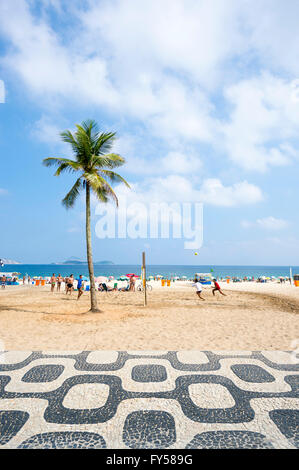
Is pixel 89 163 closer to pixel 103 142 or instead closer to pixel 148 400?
pixel 103 142

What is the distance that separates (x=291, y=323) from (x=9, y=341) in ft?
34.6

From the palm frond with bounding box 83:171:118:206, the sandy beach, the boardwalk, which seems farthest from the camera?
the palm frond with bounding box 83:171:118:206

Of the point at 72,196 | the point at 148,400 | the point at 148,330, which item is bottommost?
the point at 148,330

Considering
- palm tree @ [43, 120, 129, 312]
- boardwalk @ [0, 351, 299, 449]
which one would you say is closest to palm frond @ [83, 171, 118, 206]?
palm tree @ [43, 120, 129, 312]

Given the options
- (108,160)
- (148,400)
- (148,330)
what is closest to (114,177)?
(108,160)

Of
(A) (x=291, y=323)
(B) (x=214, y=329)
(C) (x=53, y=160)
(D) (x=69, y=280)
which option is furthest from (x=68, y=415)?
(D) (x=69, y=280)

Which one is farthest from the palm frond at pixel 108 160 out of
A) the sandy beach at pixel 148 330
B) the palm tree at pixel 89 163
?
the sandy beach at pixel 148 330

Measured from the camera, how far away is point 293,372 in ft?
19.1

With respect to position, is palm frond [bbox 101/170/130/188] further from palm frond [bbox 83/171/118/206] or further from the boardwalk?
the boardwalk

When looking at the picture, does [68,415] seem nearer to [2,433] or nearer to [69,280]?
[2,433]

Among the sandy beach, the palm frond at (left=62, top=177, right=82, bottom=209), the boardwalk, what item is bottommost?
the sandy beach

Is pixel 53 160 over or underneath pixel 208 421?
over

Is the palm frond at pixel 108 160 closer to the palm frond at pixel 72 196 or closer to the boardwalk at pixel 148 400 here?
the palm frond at pixel 72 196

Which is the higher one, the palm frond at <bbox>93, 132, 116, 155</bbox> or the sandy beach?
the palm frond at <bbox>93, 132, 116, 155</bbox>
